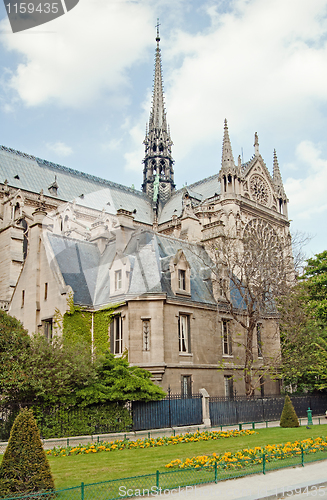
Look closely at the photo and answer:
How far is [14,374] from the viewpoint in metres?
17.7

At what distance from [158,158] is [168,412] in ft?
246

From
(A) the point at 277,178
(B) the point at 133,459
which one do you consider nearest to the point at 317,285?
(B) the point at 133,459

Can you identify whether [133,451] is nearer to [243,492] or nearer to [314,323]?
[243,492]

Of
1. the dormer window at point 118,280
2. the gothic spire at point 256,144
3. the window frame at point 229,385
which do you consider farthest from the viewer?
the gothic spire at point 256,144

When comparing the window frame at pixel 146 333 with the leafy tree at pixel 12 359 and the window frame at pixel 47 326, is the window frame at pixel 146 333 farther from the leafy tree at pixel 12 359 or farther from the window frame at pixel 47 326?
the leafy tree at pixel 12 359

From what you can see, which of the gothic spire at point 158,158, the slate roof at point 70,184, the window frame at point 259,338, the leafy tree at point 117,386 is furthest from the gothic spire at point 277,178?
the leafy tree at point 117,386

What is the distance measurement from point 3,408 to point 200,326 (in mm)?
12086

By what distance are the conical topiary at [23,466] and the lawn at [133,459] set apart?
5.28ft

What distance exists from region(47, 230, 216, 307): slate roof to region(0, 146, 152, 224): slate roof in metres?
36.9

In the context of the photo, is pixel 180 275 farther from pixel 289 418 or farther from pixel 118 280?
pixel 289 418

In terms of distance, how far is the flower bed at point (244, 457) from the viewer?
496 inches

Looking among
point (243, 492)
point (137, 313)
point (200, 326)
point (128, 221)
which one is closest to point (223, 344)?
point (200, 326)

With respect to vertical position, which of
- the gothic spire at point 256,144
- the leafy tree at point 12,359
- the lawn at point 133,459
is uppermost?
the gothic spire at point 256,144

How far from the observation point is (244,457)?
13344mm
